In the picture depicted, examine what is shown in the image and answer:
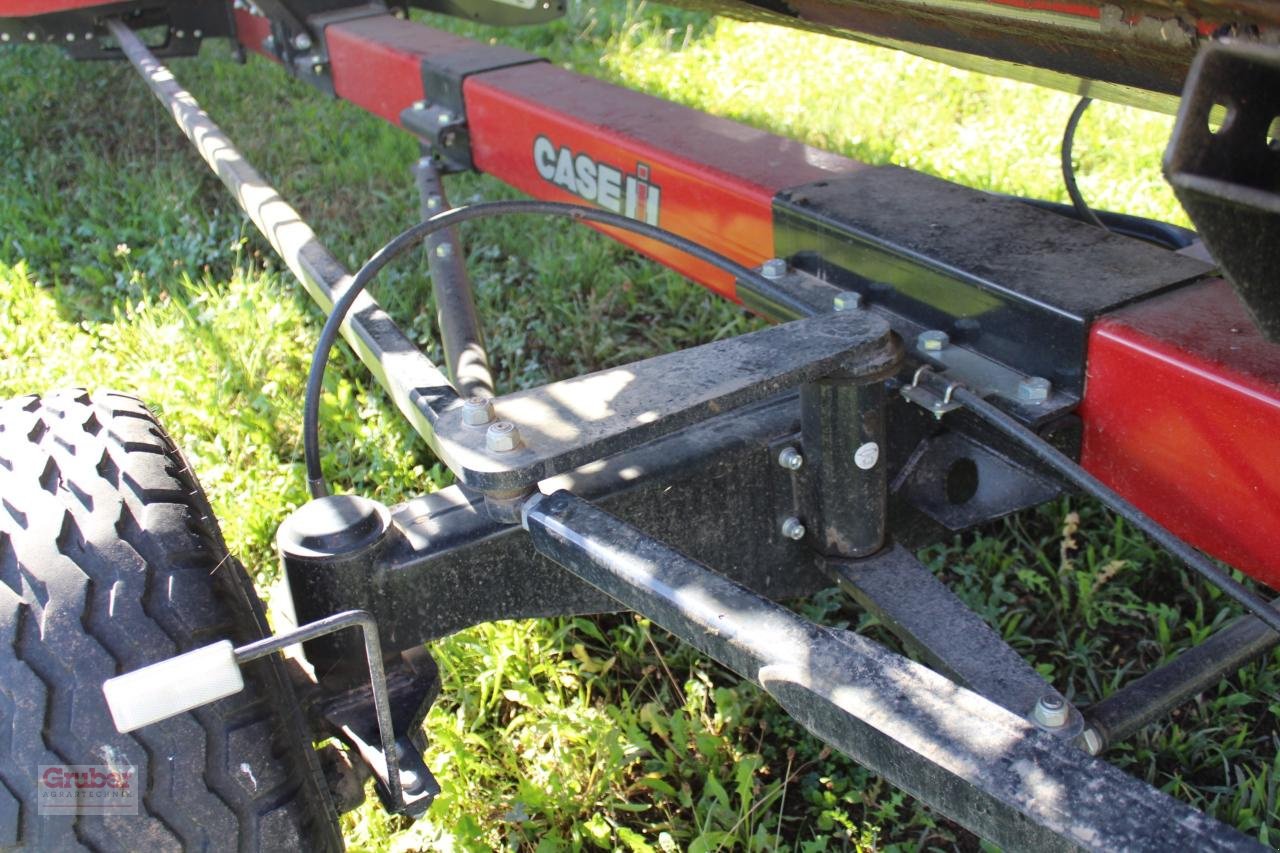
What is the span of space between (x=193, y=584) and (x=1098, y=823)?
0.94 meters

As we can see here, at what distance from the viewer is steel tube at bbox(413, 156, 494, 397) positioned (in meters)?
1.82

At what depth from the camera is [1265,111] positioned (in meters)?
0.90

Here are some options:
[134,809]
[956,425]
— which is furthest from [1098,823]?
[134,809]

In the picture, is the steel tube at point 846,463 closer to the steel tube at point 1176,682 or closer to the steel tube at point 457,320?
the steel tube at point 1176,682

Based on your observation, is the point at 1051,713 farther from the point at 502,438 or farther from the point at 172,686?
the point at 172,686

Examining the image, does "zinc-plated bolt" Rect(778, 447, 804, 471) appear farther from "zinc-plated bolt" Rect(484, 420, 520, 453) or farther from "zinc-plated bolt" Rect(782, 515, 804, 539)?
"zinc-plated bolt" Rect(484, 420, 520, 453)

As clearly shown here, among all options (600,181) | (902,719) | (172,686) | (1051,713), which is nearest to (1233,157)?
(902,719)

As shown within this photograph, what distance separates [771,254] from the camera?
1952 millimetres

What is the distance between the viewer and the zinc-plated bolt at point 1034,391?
1.51 metres

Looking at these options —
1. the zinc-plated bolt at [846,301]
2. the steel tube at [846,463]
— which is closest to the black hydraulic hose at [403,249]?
the zinc-plated bolt at [846,301]

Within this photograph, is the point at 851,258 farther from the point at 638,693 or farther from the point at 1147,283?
the point at 638,693

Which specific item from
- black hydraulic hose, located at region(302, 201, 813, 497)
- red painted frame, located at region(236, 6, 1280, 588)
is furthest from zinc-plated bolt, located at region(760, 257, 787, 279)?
black hydraulic hose, located at region(302, 201, 813, 497)

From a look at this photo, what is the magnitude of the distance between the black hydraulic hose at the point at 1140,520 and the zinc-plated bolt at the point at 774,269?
0.54 m

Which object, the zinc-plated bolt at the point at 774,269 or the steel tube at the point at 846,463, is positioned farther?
the zinc-plated bolt at the point at 774,269
